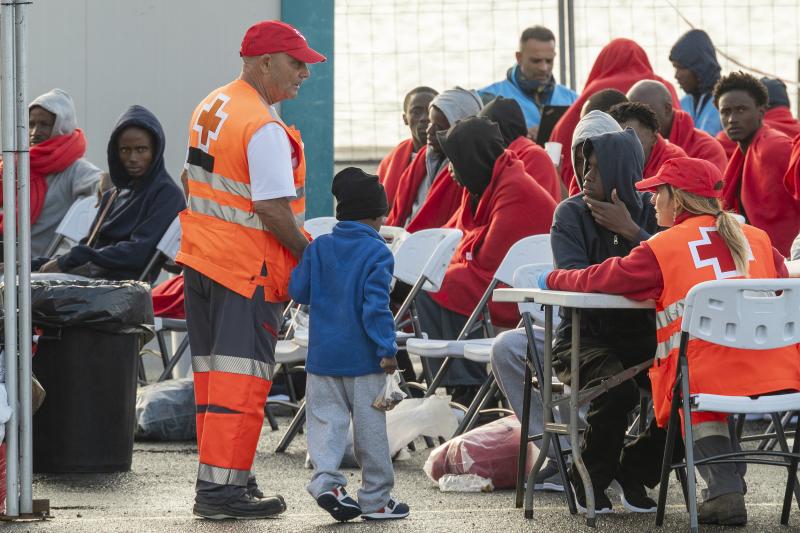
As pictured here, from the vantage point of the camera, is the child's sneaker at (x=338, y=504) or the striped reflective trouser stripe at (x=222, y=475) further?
the striped reflective trouser stripe at (x=222, y=475)

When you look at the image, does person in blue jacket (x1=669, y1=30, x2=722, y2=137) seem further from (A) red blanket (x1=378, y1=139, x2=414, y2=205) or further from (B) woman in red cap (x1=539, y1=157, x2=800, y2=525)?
(B) woman in red cap (x1=539, y1=157, x2=800, y2=525)

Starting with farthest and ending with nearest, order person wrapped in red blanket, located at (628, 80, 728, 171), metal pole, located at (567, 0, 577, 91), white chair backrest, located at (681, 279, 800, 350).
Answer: metal pole, located at (567, 0, 577, 91) → person wrapped in red blanket, located at (628, 80, 728, 171) → white chair backrest, located at (681, 279, 800, 350)

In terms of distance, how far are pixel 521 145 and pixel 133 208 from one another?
7.18 ft

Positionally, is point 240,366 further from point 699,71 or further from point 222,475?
point 699,71

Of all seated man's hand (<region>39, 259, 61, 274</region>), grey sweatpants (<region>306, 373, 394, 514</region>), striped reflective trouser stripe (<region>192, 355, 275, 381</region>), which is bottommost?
grey sweatpants (<region>306, 373, 394, 514</region>)

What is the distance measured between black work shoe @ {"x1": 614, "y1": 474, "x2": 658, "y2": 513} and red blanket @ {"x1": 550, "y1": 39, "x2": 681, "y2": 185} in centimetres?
408

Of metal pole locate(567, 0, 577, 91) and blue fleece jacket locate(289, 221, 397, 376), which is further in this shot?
metal pole locate(567, 0, 577, 91)

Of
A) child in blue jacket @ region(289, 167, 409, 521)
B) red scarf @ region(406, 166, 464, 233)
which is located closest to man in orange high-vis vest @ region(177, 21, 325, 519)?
child in blue jacket @ region(289, 167, 409, 521)

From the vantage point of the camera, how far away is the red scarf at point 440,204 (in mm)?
8805

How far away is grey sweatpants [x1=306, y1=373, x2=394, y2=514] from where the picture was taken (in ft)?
16.9

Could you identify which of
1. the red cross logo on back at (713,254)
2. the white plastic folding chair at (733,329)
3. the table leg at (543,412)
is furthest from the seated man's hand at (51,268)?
the white plastic folding chair at (733,329)

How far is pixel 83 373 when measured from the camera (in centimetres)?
645

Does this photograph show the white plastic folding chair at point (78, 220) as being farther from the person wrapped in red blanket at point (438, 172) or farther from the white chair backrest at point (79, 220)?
the person wrapped in red blanket at point (438, 172)

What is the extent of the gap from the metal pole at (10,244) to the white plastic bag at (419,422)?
6.77 ft
